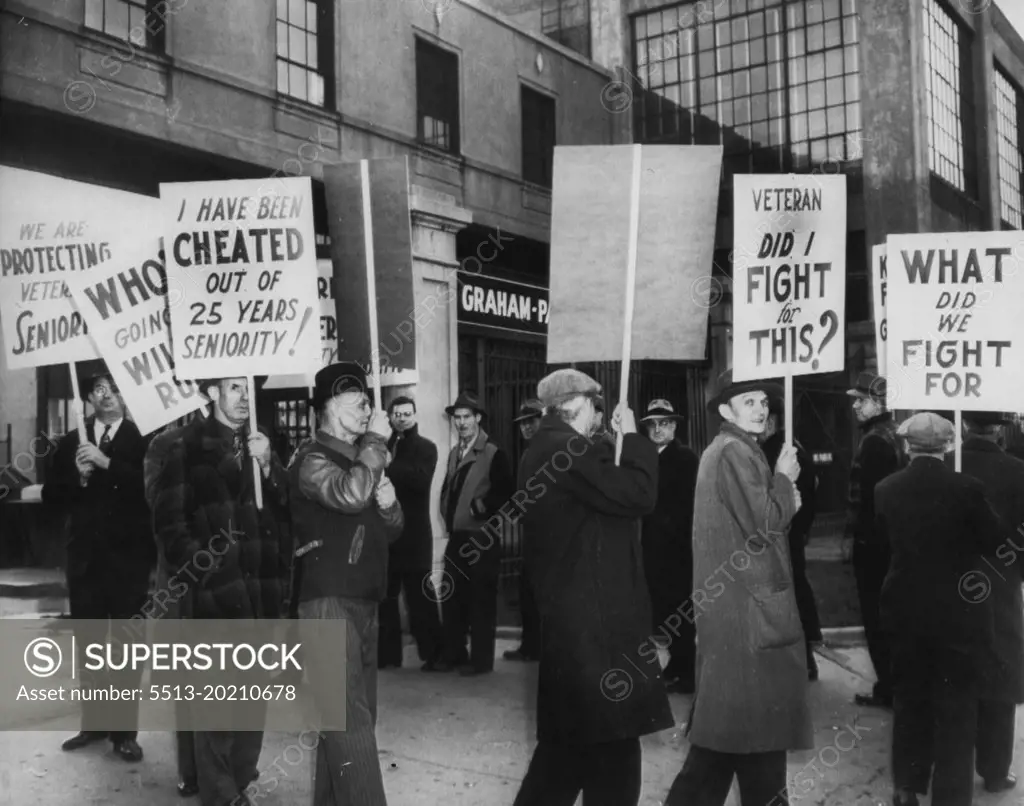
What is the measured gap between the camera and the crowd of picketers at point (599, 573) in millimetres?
4004

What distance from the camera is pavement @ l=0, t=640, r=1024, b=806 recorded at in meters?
5.34

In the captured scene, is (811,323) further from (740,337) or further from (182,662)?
(182,662)

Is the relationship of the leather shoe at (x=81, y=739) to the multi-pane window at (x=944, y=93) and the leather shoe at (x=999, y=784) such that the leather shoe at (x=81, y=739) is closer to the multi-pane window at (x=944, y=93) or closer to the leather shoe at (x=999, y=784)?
the leather shoe at (x=999, y=784)

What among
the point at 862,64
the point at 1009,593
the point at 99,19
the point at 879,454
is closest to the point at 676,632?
the point at 879,454

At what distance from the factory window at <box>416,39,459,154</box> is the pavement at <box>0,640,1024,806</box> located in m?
8.32

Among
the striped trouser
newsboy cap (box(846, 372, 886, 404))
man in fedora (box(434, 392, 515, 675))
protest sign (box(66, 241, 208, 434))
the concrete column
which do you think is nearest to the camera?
the striped trouser

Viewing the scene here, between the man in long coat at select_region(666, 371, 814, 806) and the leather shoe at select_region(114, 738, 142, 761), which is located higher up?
the man in long coat at select_region(666, 371, 814, 806)

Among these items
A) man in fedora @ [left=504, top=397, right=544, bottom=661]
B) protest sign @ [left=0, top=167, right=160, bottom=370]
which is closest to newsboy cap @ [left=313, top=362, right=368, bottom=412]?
protest sign @ [left=0, top=167, right=160, bottom=370]

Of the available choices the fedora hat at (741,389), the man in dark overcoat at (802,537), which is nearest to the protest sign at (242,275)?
the fedora hat at (741,389)

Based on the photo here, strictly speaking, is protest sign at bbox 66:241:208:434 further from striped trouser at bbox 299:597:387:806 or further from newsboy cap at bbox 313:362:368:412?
striped trouser at bbox 299:597:387:806

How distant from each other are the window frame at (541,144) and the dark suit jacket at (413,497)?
26.0ft

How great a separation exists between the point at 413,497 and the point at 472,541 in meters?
0.58

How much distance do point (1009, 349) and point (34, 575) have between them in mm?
6106

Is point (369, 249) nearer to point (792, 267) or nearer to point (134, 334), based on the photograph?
point (134, 334)
